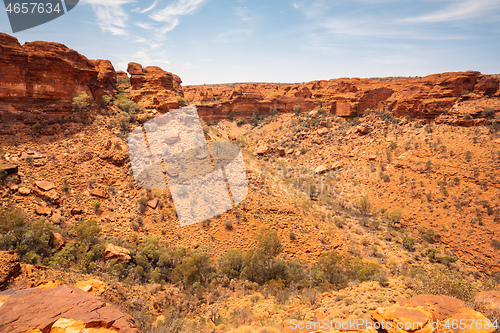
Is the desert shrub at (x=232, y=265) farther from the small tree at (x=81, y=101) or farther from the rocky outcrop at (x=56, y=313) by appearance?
the small tree at (x=81, y=101)

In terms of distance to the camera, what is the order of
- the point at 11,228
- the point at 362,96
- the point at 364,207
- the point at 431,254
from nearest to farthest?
the point at 11,228, the point at 431,254, the point at 364,207, the point at 362,96

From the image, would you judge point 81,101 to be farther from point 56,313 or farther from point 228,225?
point 56,313

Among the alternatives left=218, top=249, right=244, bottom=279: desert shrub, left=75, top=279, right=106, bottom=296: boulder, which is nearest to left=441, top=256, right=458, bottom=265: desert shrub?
left=218, top=249, right=244, bottom=279: desert shrub

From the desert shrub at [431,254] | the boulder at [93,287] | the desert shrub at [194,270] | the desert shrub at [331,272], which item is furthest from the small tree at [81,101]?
the desert shrub at [431,254]

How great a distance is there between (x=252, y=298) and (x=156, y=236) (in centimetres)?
692

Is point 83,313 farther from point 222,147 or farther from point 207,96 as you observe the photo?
point 207,96

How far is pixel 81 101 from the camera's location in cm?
1684

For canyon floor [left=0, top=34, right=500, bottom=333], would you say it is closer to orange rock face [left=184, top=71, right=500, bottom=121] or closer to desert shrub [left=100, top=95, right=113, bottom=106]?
desert shrub [left=100, top=95, right=113, bottom=106]

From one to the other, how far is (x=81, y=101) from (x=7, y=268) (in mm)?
14036

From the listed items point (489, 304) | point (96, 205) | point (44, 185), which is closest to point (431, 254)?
point (489, 304)

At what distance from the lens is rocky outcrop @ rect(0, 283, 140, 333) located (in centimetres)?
452

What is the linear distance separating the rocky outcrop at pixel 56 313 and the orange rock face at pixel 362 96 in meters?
37.9

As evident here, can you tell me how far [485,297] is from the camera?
6.18 m

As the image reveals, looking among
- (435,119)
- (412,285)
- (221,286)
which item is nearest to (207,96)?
(435,119)
